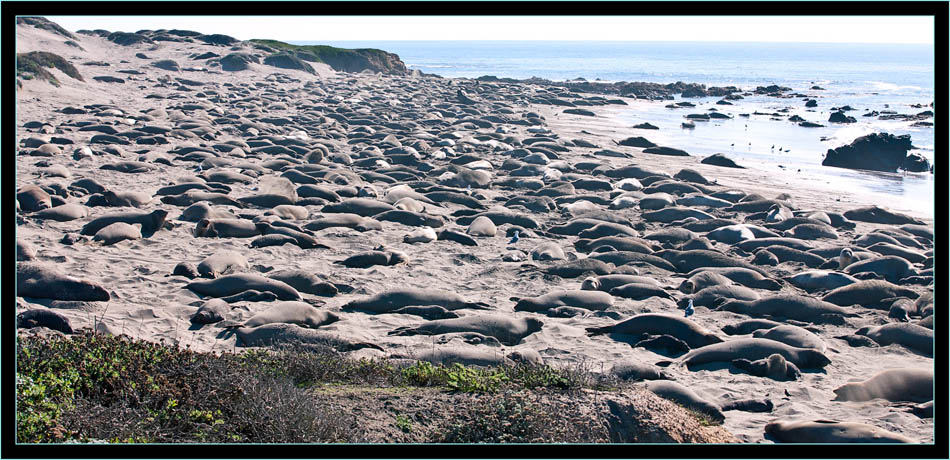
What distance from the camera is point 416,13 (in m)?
2.99

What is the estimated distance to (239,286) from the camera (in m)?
9.11

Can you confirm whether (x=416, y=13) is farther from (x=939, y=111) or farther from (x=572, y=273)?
(x=572, y=273)

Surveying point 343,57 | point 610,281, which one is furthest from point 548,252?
point 343,57

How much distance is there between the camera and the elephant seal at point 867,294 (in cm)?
982

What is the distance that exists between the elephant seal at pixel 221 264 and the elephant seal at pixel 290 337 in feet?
7.52

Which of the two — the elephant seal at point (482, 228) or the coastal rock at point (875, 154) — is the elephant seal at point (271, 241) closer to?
the elephant seal at point (482, 228)

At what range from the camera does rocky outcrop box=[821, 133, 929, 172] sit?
22.7m

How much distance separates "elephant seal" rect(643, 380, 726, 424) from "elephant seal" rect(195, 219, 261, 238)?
7408mm

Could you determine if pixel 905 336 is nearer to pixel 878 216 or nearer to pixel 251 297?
pixel 251 297

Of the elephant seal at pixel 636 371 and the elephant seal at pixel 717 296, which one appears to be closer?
the elephant seal at pixel 636 371

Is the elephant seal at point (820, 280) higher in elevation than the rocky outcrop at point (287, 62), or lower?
lower

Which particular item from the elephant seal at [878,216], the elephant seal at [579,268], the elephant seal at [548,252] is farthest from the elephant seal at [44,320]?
the elephant seal at [878,216]

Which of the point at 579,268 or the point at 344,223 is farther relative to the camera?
the point at 344,223

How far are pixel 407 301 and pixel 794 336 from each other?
170 inches
